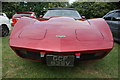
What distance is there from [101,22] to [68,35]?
817 millimetres

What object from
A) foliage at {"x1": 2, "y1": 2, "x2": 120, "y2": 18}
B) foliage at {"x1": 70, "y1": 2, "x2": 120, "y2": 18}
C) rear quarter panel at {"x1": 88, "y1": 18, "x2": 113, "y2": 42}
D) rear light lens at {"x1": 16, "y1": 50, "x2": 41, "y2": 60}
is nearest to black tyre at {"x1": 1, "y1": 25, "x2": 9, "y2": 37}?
rear light lens at {"x1": 16, "y1": 50, "x2": 41, "y2": 60}

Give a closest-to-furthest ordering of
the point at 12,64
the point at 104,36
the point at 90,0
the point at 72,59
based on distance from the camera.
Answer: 1. the point at 72,59
2. the point at 104,36
3. the point at 12,64
4. the point at 90,0

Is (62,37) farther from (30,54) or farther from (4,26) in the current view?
(4,26)

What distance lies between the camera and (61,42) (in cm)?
189

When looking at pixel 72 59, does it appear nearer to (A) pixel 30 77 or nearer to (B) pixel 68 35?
(B) pixel 68 35

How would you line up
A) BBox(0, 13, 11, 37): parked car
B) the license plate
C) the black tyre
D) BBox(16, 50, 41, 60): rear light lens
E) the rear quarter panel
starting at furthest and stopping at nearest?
the black tyre < BBox(0, 13, 11, 37): parked car < the rear quarter panel < BBox(16, 50, 41, 60): rear light lens < the license plate

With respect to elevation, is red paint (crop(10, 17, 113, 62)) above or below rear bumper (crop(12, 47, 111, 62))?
above

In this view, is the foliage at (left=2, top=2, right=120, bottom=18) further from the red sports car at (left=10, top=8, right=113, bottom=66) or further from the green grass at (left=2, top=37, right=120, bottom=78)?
the red sports car at (left=10, top=8, right=113, bottom=66)

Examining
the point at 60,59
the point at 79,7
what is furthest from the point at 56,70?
the point at 79,7

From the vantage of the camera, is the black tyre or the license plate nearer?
the license plate

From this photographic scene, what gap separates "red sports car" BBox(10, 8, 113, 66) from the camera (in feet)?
Result: 5.96

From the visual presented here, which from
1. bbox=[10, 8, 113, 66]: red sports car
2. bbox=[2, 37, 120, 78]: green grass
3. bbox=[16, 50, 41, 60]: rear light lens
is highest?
bbox=[10, 8, 113, 66]: red sports car

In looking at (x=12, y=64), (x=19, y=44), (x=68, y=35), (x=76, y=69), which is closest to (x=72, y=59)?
(x=68, y=35)

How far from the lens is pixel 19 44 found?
1.93 m
